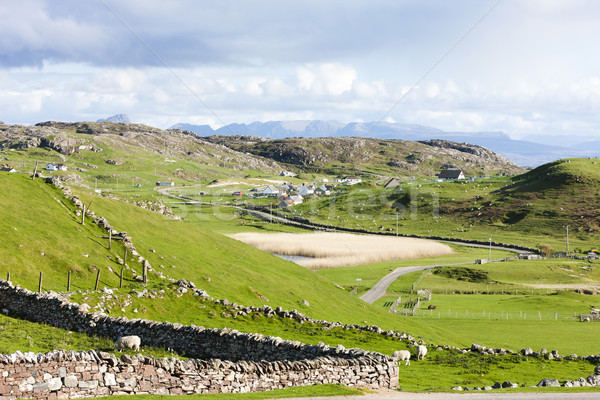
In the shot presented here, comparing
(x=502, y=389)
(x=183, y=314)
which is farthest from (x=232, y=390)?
(x=183, y=314)

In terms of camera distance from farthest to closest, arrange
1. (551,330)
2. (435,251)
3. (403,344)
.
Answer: (435,251)
(551,330)
(403,344)

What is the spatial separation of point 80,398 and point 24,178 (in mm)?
47500

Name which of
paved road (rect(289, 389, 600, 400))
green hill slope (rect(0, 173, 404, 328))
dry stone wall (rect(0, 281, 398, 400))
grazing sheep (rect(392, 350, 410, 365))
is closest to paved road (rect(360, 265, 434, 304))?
green hill slope (rect(0, 173, 404, 328))

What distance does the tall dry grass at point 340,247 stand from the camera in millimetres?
152125

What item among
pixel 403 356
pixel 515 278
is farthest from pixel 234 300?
pixel 515 278

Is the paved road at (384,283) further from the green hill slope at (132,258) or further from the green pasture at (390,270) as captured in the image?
the green hill slope at (132,258)

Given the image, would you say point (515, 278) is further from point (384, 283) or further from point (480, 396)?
point (480, 396)

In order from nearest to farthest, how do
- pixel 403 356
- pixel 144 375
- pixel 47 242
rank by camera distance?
1. pixel 144 375
2. pixel 403 356
3. pixel 47 242

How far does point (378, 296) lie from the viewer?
106 m

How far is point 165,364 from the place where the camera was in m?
25.1

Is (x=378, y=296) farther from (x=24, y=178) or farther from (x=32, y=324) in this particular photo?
(x=32, y=324)

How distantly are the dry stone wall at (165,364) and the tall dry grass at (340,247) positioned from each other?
102983mm

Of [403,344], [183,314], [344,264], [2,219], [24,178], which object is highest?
[24,178]

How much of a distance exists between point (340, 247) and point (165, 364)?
146m
